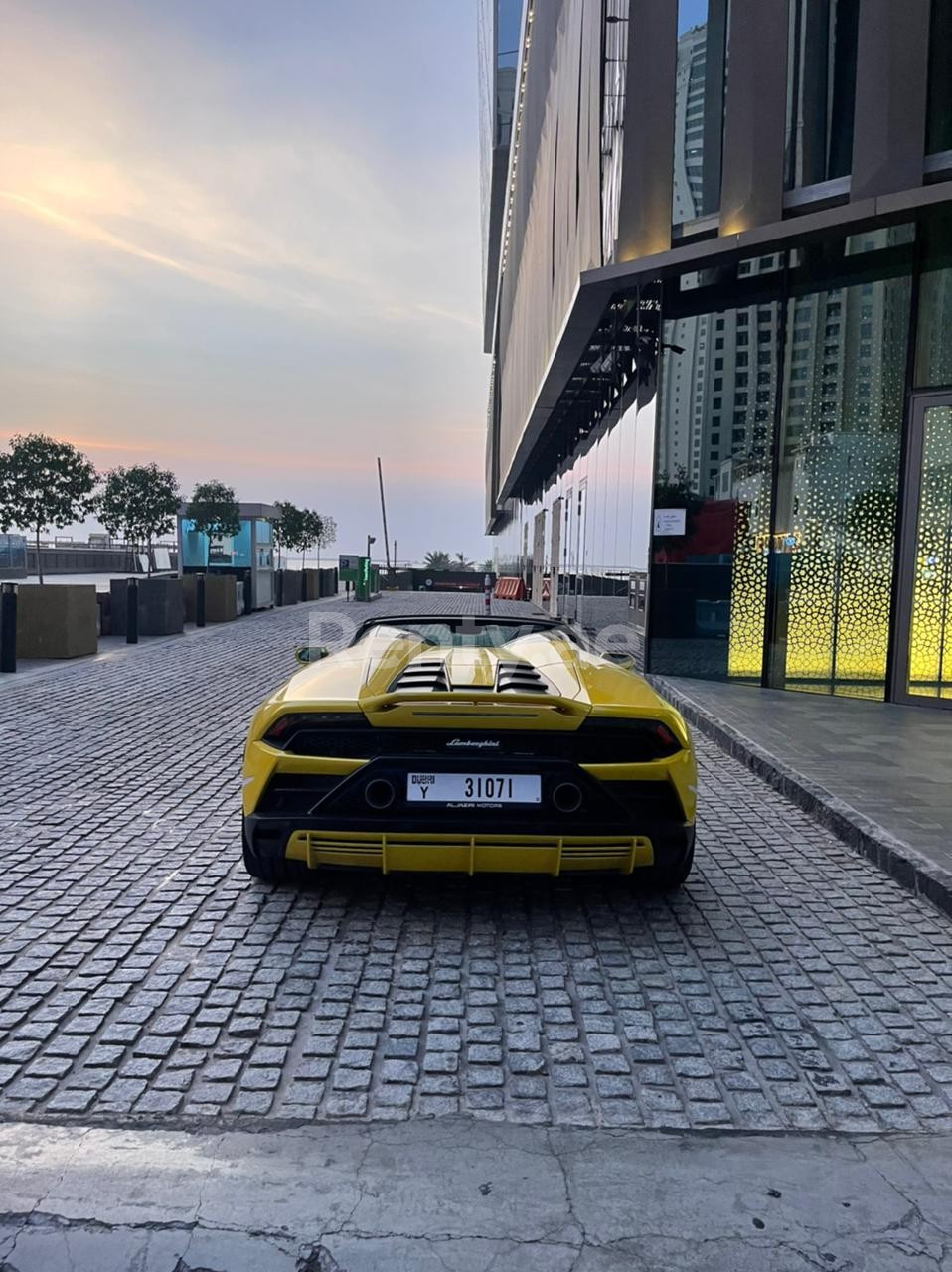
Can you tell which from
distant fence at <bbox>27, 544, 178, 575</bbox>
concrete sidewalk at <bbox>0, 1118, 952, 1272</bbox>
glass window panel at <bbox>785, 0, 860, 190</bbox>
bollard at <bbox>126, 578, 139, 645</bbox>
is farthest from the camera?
distant fence at <bbox>27, 544, 178, 575</bbox>

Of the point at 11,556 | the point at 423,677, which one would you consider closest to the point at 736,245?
the point at 423,677

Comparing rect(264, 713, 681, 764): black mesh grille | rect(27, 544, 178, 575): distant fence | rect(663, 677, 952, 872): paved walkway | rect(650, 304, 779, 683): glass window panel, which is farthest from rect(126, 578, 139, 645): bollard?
rect(27, 544, 178, 575): distant fence

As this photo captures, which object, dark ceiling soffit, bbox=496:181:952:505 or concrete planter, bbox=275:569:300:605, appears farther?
concrete planter, bbox=275:569:300:605

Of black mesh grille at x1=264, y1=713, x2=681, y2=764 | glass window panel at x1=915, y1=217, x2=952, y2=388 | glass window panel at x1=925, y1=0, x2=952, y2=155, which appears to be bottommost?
black mesh grille at x1=264, y1=713, x2=681, y2=764

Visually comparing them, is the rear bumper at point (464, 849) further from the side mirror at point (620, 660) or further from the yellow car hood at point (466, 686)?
the side mirror at point (620, 660)

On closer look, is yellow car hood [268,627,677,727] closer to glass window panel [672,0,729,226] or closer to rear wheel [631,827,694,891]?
rear wheel [631,827,694,891]

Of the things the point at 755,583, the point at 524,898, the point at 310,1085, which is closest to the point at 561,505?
the point at 755,583

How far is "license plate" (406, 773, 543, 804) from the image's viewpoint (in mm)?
3537

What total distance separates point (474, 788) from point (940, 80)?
8.64m

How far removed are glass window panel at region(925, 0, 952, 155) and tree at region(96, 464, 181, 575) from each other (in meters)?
20.4

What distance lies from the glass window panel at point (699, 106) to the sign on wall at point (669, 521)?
10.6 feet

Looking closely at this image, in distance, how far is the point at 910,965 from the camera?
3.45 metres

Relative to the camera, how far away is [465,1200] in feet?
6.86

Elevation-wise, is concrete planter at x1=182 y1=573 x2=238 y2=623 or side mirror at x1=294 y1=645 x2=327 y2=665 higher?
side mirror at x1=294 y1=645 x2=327 y2=665
